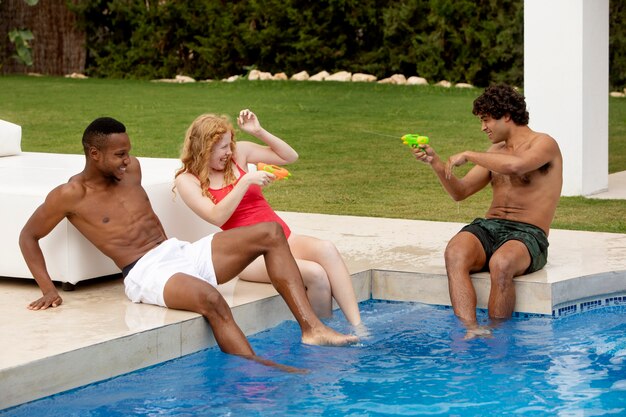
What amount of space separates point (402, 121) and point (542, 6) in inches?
202

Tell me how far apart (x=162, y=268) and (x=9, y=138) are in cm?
306

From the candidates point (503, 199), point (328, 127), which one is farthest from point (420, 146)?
point (328, 127)

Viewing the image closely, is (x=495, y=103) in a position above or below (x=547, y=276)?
above

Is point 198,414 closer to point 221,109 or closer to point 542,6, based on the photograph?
point 542,6

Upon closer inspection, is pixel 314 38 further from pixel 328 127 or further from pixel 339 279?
pixel 339 279

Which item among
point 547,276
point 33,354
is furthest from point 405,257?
point 33,354

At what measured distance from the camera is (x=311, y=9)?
20.5 meters

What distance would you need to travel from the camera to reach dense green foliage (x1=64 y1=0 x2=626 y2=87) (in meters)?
18.8

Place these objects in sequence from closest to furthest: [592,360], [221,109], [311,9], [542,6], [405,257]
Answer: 1. [592,360]
2. [405,257]
3. [542,6]
4. [221,109]
5. [311,9]

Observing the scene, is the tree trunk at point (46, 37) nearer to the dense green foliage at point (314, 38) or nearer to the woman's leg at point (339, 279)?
the dense green foliage at point (314, 38)

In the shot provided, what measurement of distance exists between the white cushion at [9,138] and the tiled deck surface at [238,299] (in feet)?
6.80

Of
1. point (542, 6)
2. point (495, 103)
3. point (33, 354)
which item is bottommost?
point (33, 354)

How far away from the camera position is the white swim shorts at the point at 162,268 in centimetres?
572

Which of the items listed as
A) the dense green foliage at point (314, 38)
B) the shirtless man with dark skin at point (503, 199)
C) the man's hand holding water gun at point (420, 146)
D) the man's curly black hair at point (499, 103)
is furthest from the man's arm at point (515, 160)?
the dense green foliage at point (314, 38)
